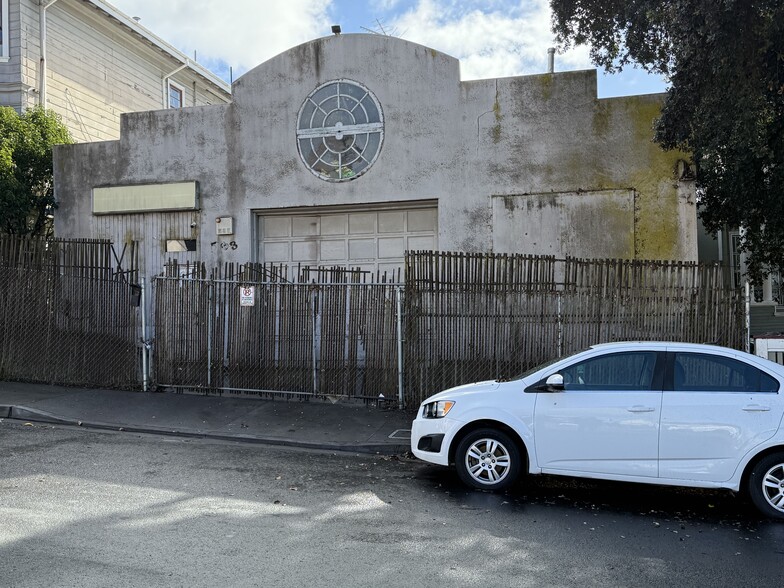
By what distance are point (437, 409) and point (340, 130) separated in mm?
7974

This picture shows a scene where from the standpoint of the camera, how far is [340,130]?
13.6 meters

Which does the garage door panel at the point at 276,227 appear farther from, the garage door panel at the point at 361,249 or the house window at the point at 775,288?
the house window at the point at 775,288

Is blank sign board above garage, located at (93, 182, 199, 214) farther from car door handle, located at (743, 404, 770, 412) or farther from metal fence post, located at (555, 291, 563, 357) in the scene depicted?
car door handle, located at (743, 404, 770, 412)

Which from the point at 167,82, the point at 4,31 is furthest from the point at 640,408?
the point at 167,82

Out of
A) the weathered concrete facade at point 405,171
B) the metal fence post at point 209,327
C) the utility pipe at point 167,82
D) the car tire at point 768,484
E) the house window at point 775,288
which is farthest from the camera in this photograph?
the utility pipe at point 167,82

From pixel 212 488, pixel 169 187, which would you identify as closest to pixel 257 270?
pixel 169 187

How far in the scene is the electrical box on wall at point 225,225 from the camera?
1395 centimetres

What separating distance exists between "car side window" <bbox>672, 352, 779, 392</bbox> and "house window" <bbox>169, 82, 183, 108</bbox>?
64.2 feet

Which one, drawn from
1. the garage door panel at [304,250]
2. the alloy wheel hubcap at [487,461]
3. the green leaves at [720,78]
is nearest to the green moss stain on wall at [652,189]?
the green leaves at [720,78]

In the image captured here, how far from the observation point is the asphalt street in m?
4.62

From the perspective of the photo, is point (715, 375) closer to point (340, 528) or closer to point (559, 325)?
point (340, 528)

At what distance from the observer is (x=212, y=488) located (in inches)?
261

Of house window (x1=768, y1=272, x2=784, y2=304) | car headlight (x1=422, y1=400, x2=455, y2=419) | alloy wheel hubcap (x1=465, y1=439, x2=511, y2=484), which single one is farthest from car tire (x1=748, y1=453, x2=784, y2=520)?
house window (x1=768, y1=272, x2=784, y2=304)

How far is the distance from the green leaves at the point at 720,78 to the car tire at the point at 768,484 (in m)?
4.06
